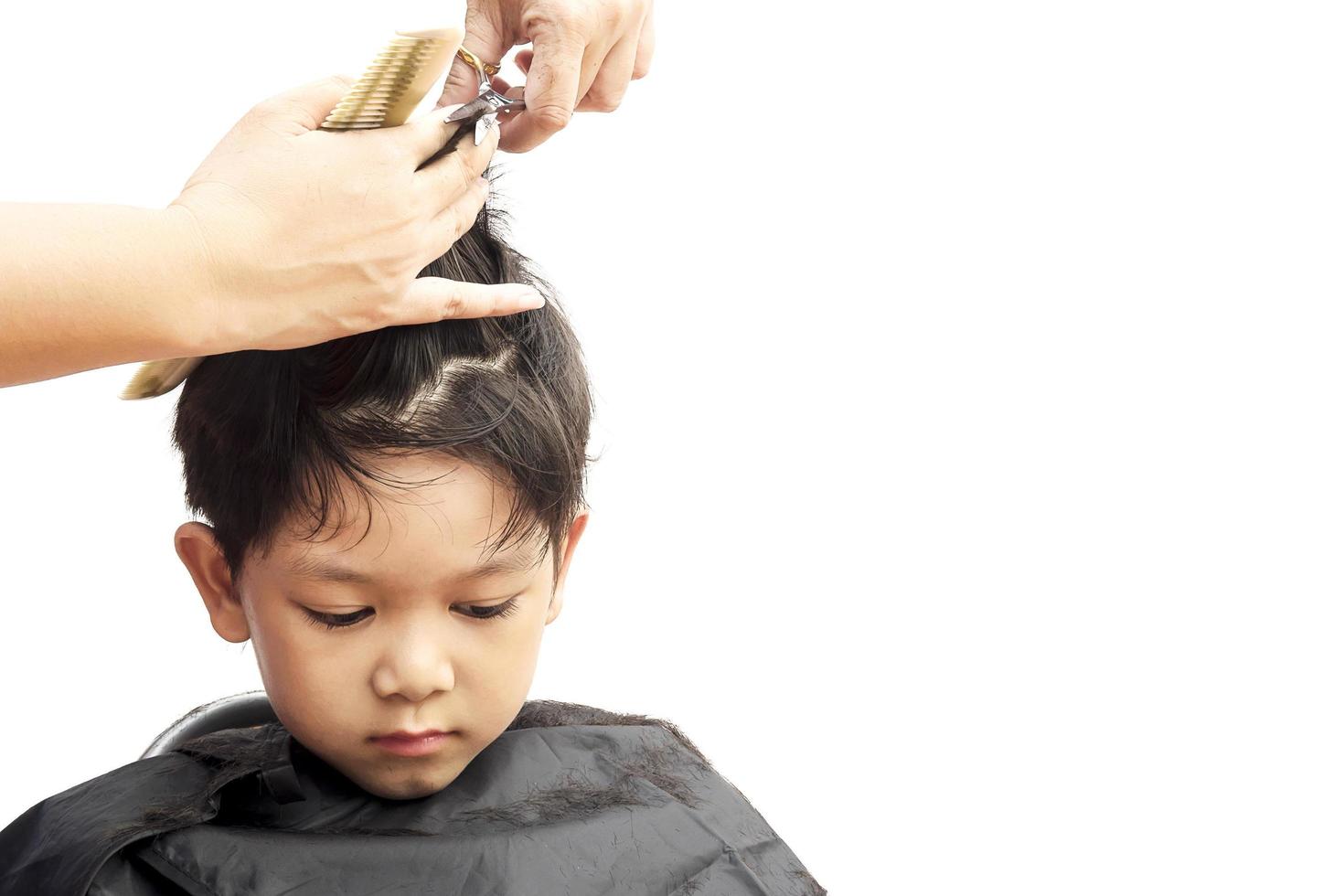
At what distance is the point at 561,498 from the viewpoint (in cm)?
149

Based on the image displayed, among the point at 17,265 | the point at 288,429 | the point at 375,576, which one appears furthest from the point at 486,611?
the point at 17,265

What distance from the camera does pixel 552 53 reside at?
1.39 m

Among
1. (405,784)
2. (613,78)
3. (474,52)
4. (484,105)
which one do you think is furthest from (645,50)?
(405,784)

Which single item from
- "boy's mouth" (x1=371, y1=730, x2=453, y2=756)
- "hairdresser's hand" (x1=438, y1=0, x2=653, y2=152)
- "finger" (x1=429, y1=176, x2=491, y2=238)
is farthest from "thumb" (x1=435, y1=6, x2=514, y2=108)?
"boy's mouth" (x1=371, y1=730, x2=453, y2=756)

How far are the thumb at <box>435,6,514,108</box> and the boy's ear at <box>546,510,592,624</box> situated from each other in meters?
0.43

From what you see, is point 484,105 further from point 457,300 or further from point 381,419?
point 381,419

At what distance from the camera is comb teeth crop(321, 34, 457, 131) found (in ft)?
3.88

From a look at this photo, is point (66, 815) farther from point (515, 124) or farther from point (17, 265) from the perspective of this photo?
point (515, 124)

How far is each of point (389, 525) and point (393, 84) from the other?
38cm

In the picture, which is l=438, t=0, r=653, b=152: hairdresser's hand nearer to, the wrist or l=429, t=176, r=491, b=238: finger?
l=429, t=176, r=491, b=238: finger

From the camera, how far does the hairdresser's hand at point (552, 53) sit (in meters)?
1.40

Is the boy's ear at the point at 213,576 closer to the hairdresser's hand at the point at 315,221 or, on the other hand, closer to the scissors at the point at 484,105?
the hairdresser's hand at the point at 315,221

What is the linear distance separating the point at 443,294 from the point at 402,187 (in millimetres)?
102

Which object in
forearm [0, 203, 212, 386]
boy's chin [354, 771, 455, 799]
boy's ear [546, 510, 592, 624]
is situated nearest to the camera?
forearm [0, 203, 212, 386]
